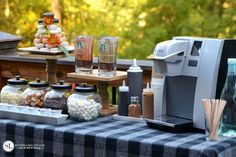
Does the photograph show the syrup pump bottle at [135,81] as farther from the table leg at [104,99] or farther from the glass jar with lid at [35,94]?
the glass jar with lid at [35,94]

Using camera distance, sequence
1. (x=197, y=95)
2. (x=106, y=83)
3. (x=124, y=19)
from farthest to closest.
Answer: (x=124, y=19), (x=106, y=83), (x=197, y=95)

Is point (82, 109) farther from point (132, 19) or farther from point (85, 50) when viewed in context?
point (132, 19)

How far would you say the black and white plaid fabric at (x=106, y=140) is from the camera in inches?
75.9

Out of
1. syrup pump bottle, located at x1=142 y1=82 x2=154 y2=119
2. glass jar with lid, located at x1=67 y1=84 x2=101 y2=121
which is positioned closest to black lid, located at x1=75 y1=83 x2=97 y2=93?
glass jar with lid, located at x1=67 y1=84 x2=101 y2=121

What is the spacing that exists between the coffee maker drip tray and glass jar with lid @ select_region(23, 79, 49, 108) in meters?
0.49

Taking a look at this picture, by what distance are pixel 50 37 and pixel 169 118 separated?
0.66 meters

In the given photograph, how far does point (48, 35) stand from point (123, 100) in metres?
0.44

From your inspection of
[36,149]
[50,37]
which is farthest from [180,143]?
[50,37]

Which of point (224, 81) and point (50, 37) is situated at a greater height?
point (50, 37)

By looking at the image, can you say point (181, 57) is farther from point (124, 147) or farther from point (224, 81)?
point (124, 147)

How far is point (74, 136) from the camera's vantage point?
2.12m

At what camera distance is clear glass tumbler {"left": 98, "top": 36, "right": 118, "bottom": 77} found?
237 centimetres

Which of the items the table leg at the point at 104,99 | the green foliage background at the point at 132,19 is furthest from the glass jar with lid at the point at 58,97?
the green foliage background at the point at 132,19

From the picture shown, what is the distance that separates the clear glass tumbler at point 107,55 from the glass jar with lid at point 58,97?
0.51 ft
